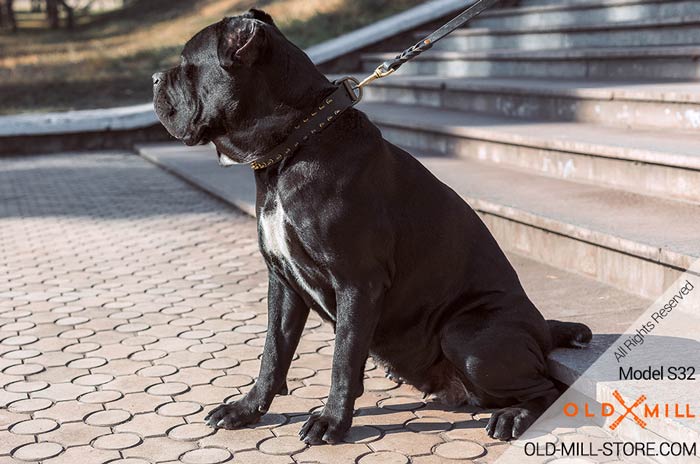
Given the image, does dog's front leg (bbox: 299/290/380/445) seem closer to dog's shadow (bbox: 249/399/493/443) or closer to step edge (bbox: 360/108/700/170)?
dog's shadow (bbox: 249/399/493/443)

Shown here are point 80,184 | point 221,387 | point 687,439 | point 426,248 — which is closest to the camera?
point 687,439

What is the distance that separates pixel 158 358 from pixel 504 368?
1.53 m

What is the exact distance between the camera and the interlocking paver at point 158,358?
2.85m

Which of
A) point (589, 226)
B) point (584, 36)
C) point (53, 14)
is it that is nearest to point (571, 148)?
point (589, 226)

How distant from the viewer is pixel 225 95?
107 inches

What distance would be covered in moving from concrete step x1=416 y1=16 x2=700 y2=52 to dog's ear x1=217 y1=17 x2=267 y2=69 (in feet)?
15.7

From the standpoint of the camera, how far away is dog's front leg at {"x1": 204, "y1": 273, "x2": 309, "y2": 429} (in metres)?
3.02

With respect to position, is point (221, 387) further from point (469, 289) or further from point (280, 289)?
point (469, 289)

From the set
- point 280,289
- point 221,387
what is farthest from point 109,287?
point 280,289

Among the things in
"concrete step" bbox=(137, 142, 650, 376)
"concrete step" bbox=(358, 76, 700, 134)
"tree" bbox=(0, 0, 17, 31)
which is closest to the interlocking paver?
"concrete step" bbox=(137, 142, 650, 376)

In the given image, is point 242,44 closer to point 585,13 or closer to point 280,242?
point 280,242

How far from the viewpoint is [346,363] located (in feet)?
9.19

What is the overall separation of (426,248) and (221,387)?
1.00 metres

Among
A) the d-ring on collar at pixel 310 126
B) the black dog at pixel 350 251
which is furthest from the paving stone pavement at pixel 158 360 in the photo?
the d-ring on collar at pixel 310 126
